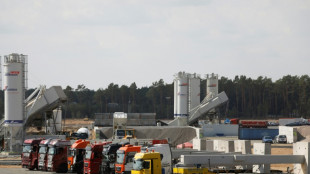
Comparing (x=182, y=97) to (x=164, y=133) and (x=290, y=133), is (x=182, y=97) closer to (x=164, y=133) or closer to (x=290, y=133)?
(x=164, y=133)

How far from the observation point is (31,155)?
4866 cm

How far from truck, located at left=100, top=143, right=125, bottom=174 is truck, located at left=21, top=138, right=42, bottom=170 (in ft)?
32.2

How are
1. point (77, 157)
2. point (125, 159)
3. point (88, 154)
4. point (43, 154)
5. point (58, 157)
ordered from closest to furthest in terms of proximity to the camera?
point (125, 159), point (88, 154), point (77, 157), point (58, 157), point (43, 154)

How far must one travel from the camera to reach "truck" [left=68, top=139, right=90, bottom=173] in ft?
143

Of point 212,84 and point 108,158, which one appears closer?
point 108,158

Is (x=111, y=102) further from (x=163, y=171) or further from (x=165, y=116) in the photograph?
(x=163, y=171)

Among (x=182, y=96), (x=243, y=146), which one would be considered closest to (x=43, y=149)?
(x=243, y=146)

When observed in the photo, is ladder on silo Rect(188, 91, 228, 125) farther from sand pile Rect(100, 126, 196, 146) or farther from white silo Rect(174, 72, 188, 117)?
sand pile Rect(100, 126, 196, 146)

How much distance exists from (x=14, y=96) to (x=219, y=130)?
120 ft

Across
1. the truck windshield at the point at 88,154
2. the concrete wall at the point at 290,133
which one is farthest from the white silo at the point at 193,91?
the truck windshield at the point at 88,154

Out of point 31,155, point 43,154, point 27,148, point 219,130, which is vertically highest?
point 219,130

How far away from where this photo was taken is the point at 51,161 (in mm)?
45594

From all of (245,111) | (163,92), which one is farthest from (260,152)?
(163,92)

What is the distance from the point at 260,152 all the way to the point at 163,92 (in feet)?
518
